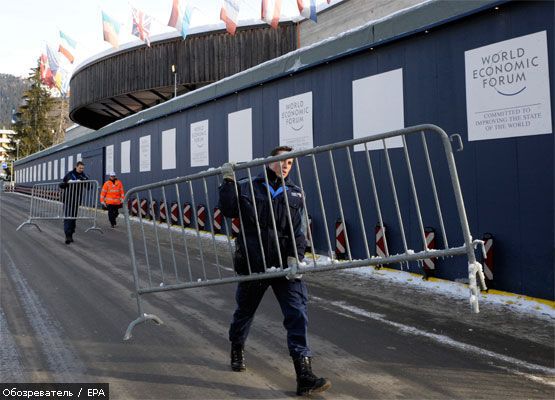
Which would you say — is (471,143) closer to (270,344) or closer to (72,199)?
(270,344)

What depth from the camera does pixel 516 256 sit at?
6105 mm

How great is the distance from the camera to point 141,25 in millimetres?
25469

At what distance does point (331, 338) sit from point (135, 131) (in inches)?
661

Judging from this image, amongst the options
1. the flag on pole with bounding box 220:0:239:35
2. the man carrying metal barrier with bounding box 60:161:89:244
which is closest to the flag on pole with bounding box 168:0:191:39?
the flag on pole with bounding box 220:0:239:35

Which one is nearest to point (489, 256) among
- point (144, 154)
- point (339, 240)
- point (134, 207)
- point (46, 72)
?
point (339, 240)

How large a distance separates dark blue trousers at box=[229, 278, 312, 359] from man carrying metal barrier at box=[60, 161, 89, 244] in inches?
340

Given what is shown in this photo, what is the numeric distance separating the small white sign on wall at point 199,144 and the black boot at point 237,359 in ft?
34.7

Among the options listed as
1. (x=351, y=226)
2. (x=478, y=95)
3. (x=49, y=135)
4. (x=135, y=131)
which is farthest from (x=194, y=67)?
(x=49, y=135)

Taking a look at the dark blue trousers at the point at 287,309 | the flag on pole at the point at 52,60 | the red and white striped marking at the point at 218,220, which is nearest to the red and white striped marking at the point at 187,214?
the red and white striped marking at the point at 218,220

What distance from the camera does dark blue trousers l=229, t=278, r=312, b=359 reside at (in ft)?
11.3

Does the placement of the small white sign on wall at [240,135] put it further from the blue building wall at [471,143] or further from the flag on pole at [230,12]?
the flag on pole at [230,12]

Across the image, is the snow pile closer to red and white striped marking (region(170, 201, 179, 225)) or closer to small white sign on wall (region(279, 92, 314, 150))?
small white sign on wall (region(279, 92, 314, 150))

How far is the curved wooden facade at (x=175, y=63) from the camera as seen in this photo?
1000 inches

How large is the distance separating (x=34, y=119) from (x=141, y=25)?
61.0m
